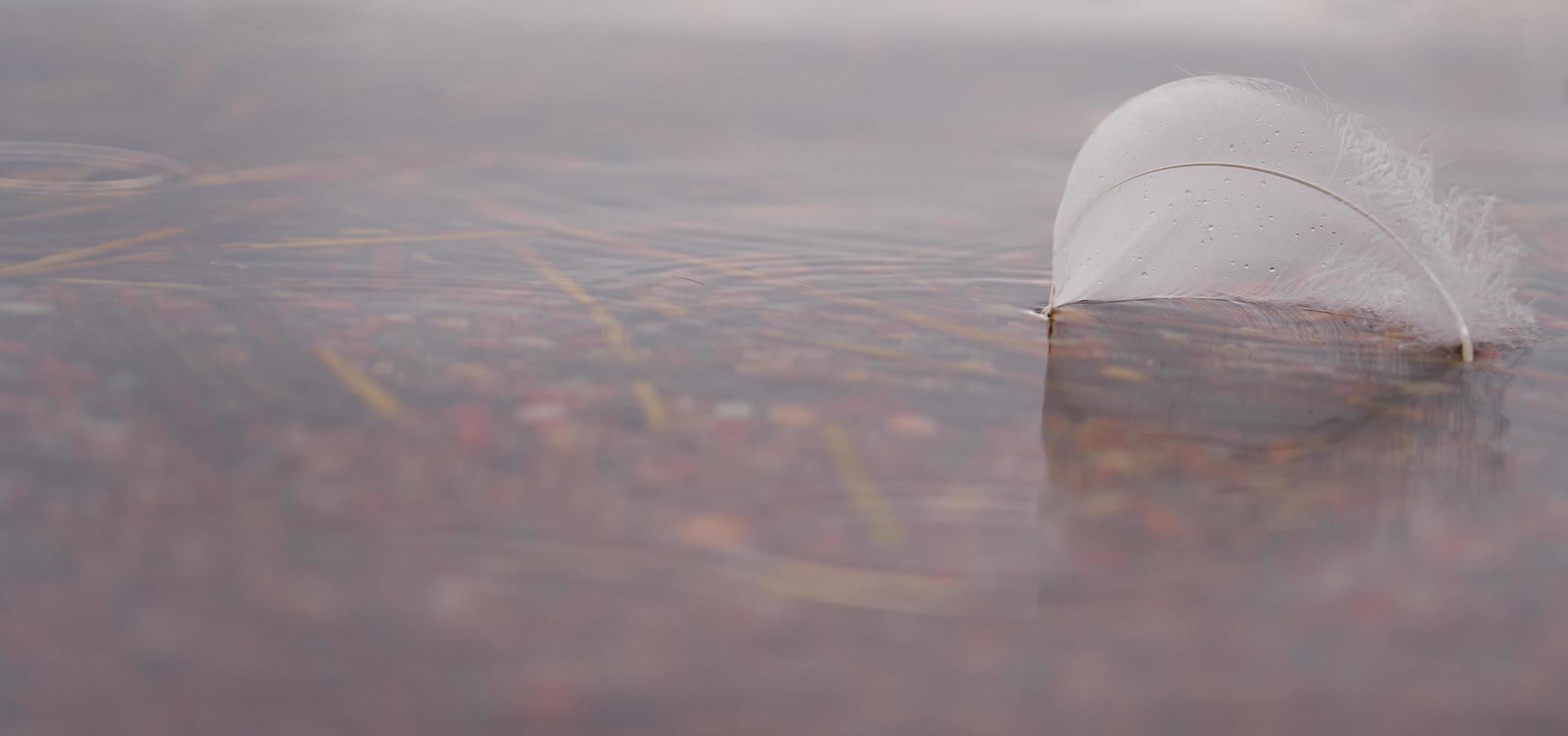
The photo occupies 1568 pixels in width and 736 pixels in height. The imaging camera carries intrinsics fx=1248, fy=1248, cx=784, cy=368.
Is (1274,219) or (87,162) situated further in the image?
A: (87,162)

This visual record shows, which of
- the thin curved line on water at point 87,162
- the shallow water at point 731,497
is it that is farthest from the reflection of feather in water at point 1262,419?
the thin curved line on water at point 87,162

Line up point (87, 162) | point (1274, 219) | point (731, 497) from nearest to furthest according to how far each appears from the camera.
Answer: point (731, 497), point (1274, 219), point (87, 162)

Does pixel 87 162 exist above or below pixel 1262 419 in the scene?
above

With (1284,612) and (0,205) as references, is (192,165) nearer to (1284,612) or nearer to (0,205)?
(0,205)

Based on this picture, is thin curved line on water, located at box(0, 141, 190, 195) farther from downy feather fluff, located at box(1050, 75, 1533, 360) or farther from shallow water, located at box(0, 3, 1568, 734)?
downy feather fluff, located at box(1050, 75, 1533, 360)

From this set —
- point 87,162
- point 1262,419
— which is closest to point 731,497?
point 1262,419

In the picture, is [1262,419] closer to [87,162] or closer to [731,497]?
[731,497]
